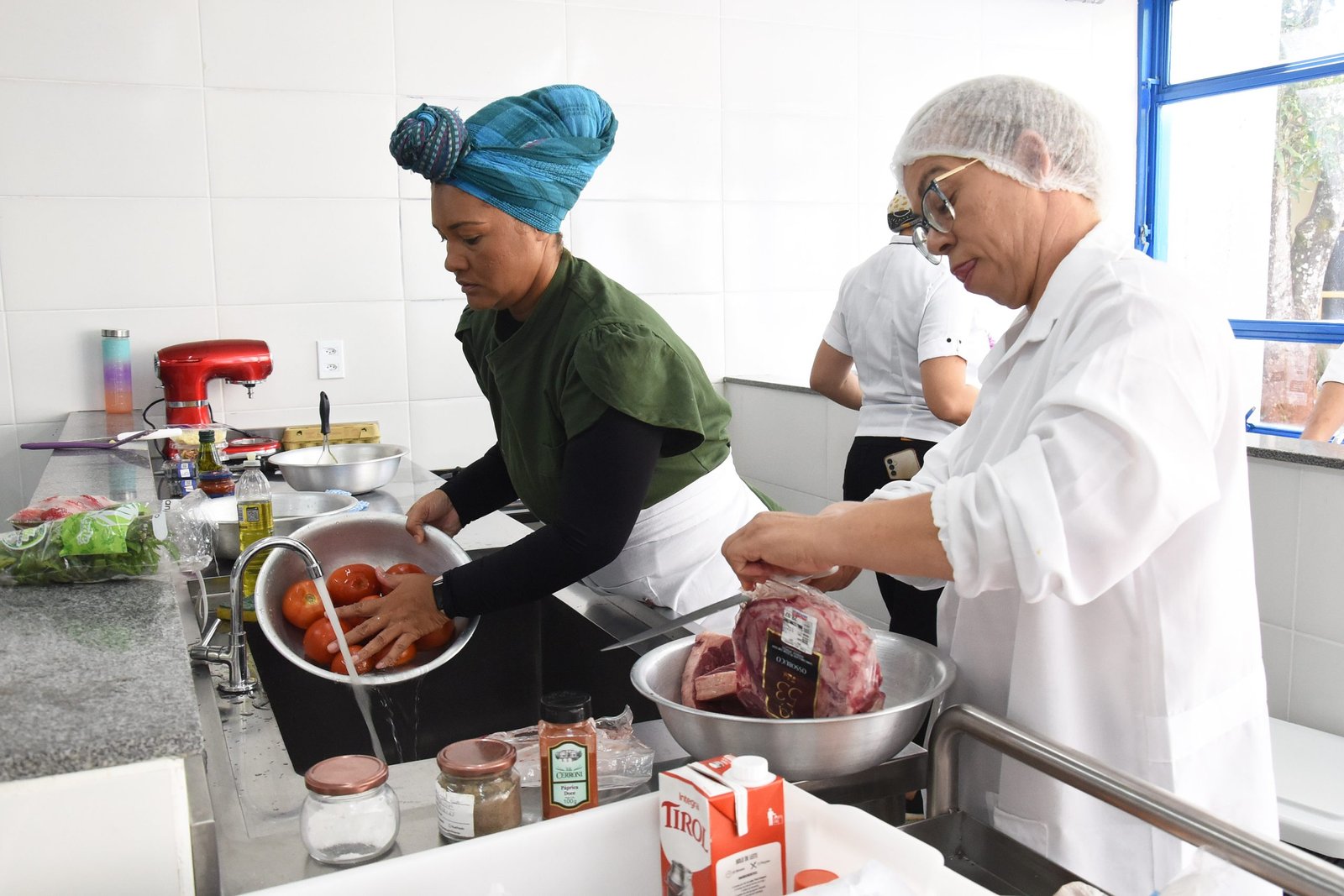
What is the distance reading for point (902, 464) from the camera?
2717 mm

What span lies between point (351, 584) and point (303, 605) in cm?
12

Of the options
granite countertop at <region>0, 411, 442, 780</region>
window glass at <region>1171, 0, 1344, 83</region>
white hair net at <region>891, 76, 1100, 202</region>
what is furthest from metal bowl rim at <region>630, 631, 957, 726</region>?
window glass at <region>1171, 0, 1344, 83</region>

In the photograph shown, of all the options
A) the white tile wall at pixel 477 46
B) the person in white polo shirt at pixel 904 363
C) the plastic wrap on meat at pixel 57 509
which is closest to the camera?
the plastic wrap on meat at pixel 57 509

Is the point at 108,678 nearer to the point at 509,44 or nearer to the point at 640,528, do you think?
the point at 640,528

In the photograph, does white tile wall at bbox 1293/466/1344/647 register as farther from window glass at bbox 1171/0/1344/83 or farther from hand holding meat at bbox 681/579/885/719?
window glass at bbox 1171/0/1344/83

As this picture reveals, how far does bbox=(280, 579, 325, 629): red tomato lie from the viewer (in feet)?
4.71

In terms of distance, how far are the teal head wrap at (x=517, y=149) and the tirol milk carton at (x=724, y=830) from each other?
927 millimetres

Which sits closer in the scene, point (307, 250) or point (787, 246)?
point (307, 250)

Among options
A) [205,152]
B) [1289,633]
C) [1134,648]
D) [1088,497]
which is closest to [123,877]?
[1088,497]

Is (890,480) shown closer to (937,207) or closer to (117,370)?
(937,207)

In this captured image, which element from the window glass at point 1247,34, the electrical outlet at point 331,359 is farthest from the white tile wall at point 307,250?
the window glass at point 1247,34

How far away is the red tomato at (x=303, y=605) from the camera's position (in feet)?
4.71

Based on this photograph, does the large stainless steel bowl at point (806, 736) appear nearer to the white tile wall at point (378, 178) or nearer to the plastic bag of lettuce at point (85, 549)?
the plastic bag of lettuce at point (85, 549)

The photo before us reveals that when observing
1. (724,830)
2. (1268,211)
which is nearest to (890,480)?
(724,830)
